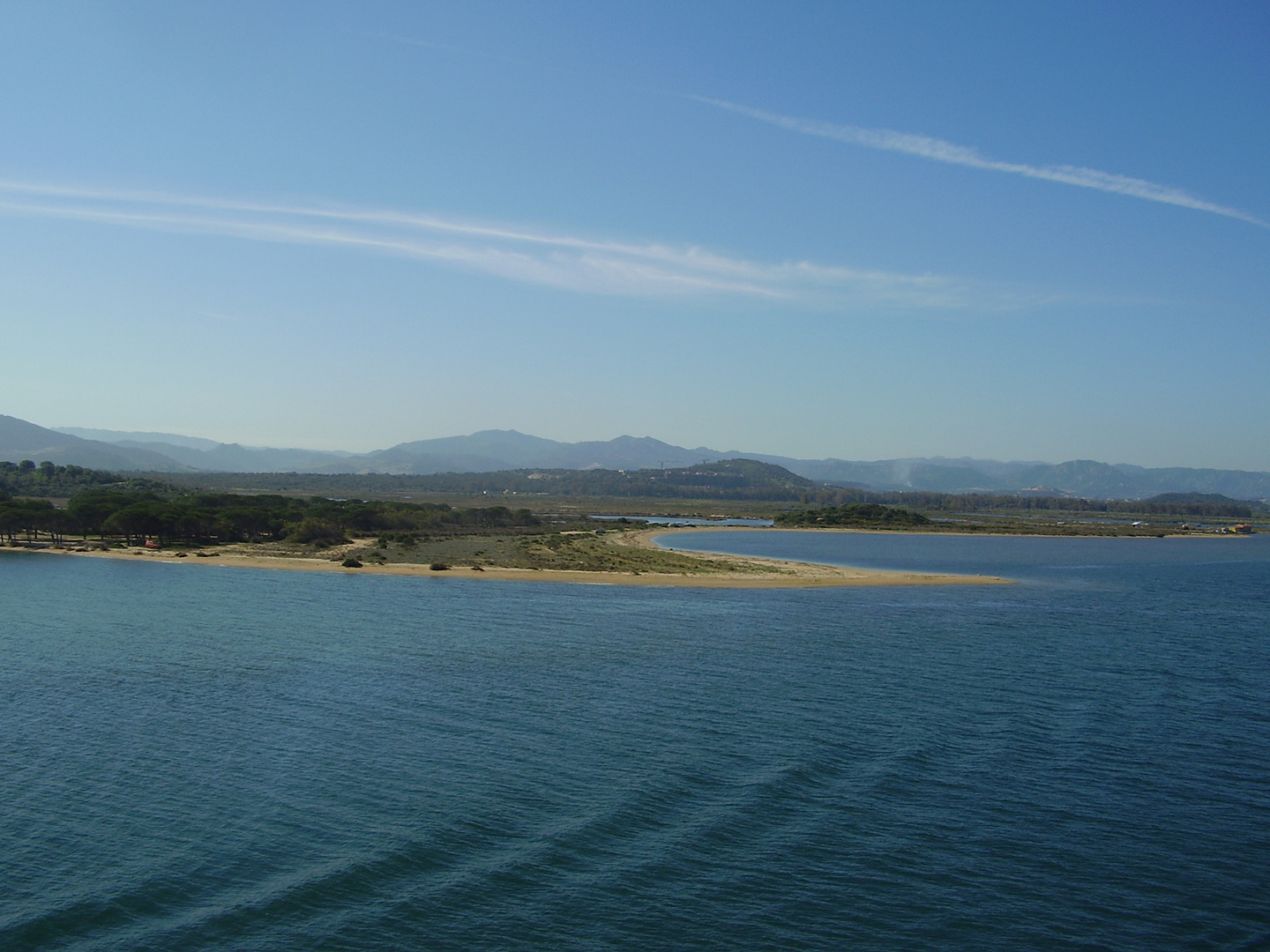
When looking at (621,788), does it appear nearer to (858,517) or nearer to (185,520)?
(185,520)

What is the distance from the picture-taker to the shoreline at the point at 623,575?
242ft

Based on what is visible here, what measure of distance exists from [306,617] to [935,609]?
39856 millimetres

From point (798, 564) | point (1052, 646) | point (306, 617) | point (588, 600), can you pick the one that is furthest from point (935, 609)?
point (306, 617)

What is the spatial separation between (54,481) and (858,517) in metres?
156

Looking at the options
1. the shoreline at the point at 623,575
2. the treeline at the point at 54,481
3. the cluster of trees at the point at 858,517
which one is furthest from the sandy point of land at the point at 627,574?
the cluster of trees at the point at 858,517

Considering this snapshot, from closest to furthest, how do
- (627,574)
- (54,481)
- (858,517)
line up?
(627,574)
(54,481)
(858,517)

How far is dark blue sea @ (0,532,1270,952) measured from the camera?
16.3 m

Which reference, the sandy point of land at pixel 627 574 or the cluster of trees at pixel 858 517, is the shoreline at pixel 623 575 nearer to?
the sandy point of land at pixel 627 574

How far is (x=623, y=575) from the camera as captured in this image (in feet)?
253

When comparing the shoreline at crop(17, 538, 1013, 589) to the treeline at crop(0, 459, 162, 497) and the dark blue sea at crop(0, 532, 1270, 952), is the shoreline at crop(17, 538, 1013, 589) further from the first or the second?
the treeline at crop(0, 459, 162, 497)

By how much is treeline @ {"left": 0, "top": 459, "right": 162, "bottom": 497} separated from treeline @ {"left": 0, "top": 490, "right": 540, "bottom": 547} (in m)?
41.9

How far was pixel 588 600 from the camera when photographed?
2392 inches

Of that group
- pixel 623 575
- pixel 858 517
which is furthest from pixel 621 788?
pixel 858 517

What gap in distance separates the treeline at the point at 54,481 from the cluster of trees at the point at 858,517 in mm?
125724
